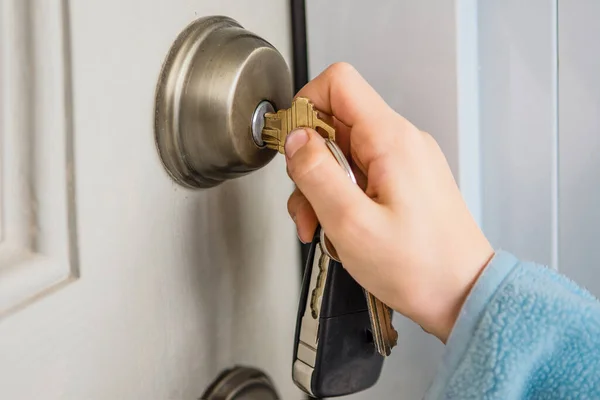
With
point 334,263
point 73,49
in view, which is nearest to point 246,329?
point 334,263

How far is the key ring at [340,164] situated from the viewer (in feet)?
0.85

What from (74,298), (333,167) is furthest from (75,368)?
(333,167)

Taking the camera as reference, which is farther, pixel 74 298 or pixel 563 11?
pixel 563 11

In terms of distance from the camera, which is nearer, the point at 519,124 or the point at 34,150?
the point at 34,150

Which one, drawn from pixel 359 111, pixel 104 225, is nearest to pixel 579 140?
pixel 359 111

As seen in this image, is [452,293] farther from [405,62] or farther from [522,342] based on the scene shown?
[405,62]

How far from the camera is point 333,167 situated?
0.25 metres

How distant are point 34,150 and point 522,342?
199mm

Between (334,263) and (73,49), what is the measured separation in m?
0.15

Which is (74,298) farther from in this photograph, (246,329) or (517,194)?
(517,194)

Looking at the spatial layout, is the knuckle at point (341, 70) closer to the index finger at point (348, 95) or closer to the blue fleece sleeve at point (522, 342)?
the index finger at point (348, 95)

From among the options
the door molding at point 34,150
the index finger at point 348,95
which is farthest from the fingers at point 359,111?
the door molding at point 34,150

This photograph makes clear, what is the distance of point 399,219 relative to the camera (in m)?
0.25

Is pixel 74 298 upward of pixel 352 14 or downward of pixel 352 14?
downward
